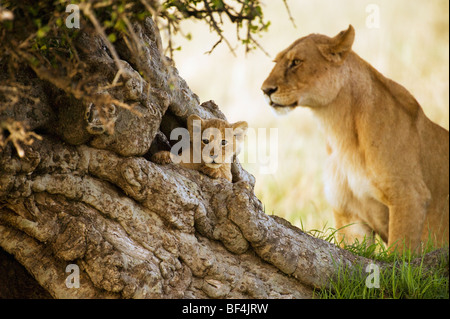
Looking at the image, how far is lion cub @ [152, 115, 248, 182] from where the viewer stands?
4.39 m

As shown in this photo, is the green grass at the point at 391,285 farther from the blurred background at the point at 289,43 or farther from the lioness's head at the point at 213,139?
the blurred background at the point at 289,43

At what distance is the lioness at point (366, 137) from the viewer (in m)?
5.48

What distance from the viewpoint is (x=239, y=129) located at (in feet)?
15.7

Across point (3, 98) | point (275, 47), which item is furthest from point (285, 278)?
point (275, 47)

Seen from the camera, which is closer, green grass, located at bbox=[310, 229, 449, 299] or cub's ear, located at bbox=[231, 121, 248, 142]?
green grass, located at bbox=[310, 229, 449, 299]

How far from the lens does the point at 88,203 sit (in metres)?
3.79

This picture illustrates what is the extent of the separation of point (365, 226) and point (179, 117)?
98.4 inches

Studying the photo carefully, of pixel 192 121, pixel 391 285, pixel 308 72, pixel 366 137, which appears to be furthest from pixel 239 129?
pixel 391 285

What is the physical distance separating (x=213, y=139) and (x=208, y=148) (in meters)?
0.09

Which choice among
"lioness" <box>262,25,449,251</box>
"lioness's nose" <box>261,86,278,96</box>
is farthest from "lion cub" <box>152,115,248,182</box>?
"lioness" <box>262,25,449,251</box>

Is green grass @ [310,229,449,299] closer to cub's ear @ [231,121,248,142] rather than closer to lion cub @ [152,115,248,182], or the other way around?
lion cub @ [152,115,248,182]

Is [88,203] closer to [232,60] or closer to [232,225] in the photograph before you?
[232,225]

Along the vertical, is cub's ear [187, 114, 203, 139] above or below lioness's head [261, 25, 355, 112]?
below

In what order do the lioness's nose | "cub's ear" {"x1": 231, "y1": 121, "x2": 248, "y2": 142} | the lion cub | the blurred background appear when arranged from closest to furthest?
1. the lion cub
2. "cub's ear" {"x1": 231, "y1": 121, "x2": 248, "y2": 142}
3. the lioness's nose
4. the blurred background
